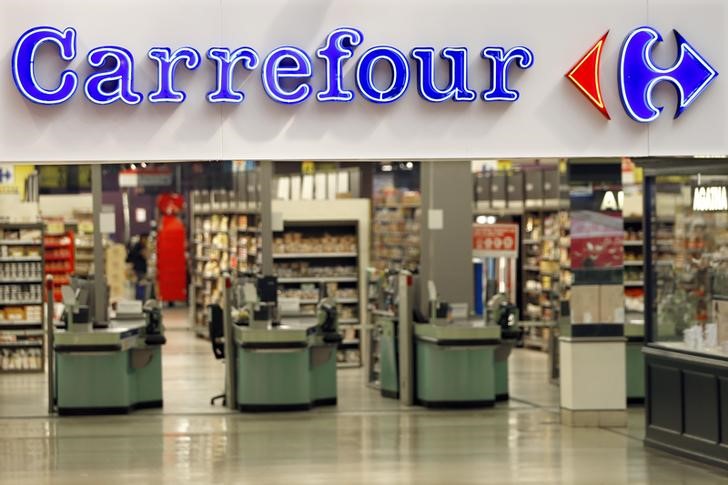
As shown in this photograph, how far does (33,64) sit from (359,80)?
1.84 meters

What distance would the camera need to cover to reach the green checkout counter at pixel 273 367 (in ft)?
46.6

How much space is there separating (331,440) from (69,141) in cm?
515

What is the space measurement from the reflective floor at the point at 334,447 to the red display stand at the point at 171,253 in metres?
14.4

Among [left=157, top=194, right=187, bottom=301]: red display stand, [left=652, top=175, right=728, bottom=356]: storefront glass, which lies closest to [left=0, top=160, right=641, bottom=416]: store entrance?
[left=652, top=175, right=728, bottom=356]: storefront glass

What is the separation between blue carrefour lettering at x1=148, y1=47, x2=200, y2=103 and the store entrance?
20.1 feet

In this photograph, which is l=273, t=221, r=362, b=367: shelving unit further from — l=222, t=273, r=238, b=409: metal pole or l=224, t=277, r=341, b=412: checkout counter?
l=222, t=273, r=238, b=409: metal pole

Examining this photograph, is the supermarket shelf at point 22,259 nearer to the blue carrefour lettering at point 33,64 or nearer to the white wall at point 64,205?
the white wall at point 64,205

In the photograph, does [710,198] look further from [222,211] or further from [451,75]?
[222,211]

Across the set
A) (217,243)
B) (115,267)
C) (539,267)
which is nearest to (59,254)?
(217,243)

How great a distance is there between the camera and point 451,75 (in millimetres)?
8398

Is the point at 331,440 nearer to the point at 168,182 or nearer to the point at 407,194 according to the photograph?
the point at 407,194

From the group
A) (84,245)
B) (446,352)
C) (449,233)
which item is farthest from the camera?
(84,245)

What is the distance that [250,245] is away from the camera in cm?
2105

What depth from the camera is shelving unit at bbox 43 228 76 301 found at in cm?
2161
